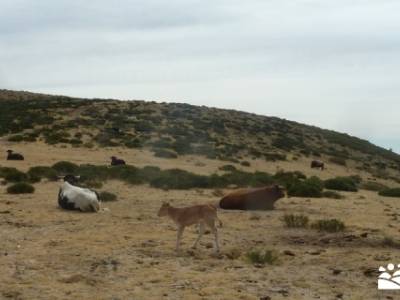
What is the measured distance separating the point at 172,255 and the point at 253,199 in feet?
25.6

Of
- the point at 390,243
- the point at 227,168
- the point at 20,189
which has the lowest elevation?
the point at 20,189

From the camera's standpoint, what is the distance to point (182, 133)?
61750 millimetres

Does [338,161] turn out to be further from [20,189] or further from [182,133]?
[20,189]

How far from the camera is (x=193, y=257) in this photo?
39.4 ft

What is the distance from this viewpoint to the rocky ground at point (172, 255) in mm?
9594

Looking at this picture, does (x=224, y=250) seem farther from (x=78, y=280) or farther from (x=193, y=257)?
(x=78, y=280)

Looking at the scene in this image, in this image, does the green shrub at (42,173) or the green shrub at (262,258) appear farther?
the green shrub at (42,173)

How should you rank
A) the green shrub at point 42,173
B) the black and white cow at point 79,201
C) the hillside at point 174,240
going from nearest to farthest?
the hillside at point 174,240 < the black and white cow at point 79,201 < the green shrub at point 42,173

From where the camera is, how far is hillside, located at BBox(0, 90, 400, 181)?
52.1 metres

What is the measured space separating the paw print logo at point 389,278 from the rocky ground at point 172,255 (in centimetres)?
16

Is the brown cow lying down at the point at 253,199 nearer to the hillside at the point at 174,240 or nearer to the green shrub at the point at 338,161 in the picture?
the hillside at the point at 174,240

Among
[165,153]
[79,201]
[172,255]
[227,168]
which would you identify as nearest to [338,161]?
[165,153]

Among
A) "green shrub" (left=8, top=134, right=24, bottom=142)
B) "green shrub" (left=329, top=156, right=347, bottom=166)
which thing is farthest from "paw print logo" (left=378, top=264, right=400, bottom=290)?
"green shrub" (left=329, top=156, right=347, bottom=166)

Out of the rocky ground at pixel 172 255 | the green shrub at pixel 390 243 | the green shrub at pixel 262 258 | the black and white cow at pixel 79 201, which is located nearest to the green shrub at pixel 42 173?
the rocky ground at pixel 172 255
